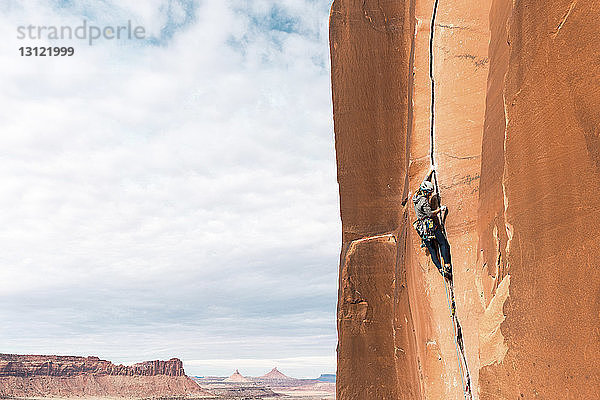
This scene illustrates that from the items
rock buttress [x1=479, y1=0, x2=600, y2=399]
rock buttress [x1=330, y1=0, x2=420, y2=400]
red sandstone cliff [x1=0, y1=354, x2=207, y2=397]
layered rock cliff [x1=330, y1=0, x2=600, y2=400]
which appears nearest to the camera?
rock buttress [x1=479, y1=0, x2=600, y2=399]

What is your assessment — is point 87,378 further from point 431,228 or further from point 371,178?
point 431,228

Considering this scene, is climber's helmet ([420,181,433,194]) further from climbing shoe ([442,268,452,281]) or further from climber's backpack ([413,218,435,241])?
climbing shoe ([442,268,452,281])

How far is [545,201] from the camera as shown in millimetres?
3531

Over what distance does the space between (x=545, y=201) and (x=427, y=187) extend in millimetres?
1871

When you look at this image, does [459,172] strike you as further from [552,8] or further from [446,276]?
[552,8]

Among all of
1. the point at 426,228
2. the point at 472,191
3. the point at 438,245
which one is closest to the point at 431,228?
the point at 426,228

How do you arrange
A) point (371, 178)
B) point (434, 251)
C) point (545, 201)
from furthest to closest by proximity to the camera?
point (371, 178)
point (434, 251)
point (545, 201)

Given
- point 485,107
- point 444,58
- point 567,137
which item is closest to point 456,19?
Answer: point 444,58

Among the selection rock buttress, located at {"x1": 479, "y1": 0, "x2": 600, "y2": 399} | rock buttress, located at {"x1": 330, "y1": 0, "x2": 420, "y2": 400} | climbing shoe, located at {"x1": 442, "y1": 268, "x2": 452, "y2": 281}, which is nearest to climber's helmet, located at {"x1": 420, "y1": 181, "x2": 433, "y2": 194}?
climbing shoe, located at {"x1": 442, "y1": 268, "x2": 452, "y2": 281}

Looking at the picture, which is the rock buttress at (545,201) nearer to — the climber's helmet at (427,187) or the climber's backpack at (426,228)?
the climber's backpack at (426,228)

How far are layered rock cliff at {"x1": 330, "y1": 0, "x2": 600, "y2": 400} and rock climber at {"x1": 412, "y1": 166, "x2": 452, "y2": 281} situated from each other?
109 millimetres

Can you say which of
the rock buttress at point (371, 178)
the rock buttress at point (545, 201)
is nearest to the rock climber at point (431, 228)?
the rock buttress at point (545, 201)

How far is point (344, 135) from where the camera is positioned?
7098 millimetres

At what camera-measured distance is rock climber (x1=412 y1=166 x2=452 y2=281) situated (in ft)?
17.0
